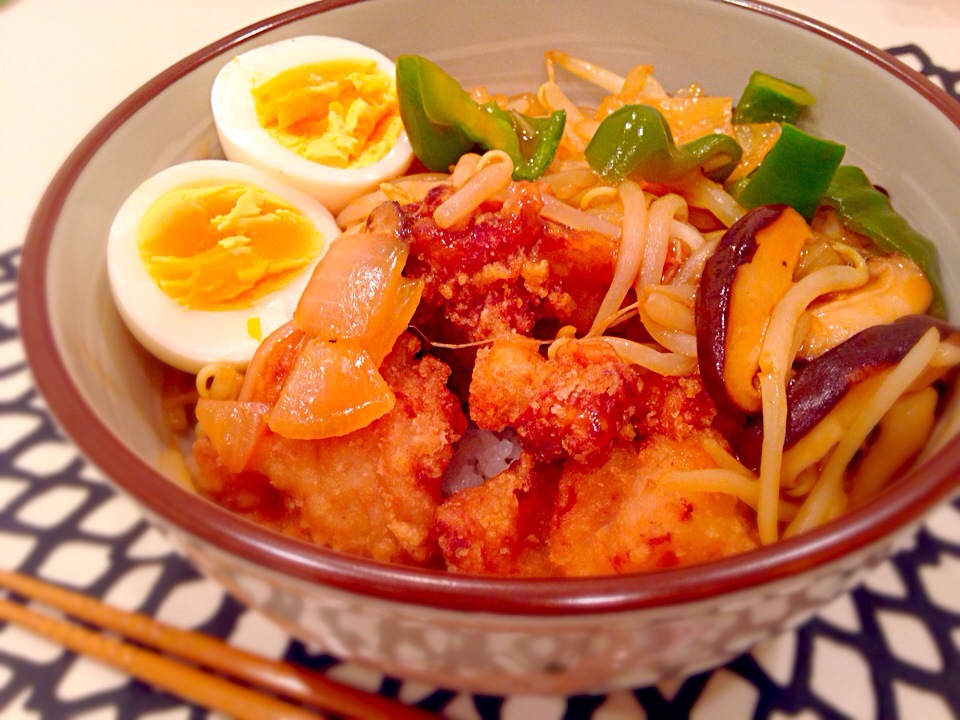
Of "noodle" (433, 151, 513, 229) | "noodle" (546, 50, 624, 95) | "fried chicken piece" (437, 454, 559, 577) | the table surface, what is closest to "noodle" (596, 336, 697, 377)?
"fried chicken piece" (437, 454, 559, 577)

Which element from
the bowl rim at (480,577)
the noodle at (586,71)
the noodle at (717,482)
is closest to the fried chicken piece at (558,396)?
the noodle at (717,482)

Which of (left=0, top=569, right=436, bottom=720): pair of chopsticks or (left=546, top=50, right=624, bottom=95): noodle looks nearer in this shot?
(left=0, top=569, right=436, bottom=720): pair of chopsticks

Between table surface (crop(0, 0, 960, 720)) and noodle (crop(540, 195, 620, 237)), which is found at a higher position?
noodle (crop(540, 195, 620, 237))

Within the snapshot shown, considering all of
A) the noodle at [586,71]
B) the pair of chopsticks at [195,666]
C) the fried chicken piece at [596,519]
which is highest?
the noodle at [586,71]

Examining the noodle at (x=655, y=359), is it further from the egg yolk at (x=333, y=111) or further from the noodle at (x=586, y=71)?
the noodle at (x=586, y=71)

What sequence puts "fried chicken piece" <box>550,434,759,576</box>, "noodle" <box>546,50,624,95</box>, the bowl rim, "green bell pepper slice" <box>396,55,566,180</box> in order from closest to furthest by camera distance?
the bowl rim → "fried chicken piece" <box>550,434,759,576</box> → "green bell pepper slice" <box>396,55,566,180</box> → "noodle" <box>546,50,624,95</box>

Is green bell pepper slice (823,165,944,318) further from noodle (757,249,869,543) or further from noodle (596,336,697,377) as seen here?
noodle (596,336,697,377)

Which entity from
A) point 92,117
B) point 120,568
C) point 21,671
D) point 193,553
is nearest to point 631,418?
point 193,553

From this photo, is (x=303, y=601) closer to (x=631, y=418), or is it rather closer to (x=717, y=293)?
(x=631, y=418)
